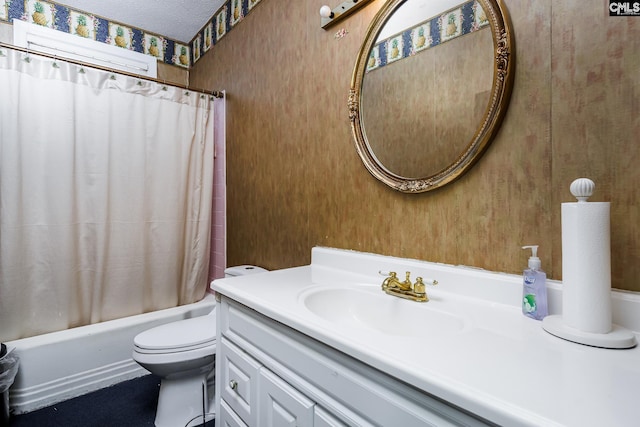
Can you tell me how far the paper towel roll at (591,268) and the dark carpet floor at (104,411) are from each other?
5.41 ft

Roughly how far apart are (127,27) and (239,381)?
296cm

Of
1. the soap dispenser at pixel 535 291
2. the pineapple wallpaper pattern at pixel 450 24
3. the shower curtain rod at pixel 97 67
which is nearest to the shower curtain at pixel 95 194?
the shower curtain rod at pixel 97 67

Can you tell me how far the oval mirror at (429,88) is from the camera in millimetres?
914

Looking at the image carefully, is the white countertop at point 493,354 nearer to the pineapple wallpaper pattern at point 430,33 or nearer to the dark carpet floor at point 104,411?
the pineapple wallpaper pattern at point 430,33

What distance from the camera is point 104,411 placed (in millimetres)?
1619

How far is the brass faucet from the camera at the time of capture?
961 mm

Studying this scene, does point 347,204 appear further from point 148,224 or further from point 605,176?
point 148,224

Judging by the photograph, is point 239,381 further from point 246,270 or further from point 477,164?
point 477,164

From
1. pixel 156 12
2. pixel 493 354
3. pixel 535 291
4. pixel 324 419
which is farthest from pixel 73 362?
pixel 156 12

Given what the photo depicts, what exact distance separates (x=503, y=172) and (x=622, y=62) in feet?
1.10

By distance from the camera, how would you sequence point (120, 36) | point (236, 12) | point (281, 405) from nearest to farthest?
1. point (281, 405)
2. point (236, 12)
3. point (120, 36)

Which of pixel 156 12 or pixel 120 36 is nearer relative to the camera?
pixel 156 12

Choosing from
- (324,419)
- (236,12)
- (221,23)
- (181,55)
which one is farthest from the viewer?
(181,55)

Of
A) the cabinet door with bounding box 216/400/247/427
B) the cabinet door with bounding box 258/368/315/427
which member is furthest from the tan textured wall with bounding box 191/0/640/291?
the cabinet door with bounding box 216/400/247/427
